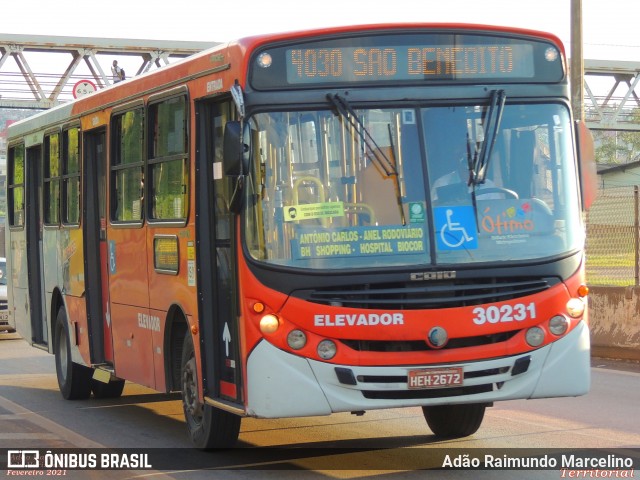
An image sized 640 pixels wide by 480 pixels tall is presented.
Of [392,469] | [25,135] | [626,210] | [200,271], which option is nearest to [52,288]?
[25,135]

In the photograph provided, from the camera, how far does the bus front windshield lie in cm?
878

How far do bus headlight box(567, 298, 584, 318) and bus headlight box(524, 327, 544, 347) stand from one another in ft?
0.85

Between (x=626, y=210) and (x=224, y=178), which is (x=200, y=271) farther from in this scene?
(x=626, y=210)

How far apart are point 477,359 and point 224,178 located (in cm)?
219

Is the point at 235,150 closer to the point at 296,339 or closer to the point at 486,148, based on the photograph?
the point at 296,339

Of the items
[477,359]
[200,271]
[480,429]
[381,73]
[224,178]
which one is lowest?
[480,429]

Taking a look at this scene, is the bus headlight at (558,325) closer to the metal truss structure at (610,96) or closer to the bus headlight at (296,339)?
the bus headlight at (296,339)

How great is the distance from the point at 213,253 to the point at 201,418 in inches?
50.8

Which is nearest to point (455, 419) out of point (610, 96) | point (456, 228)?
point (456, 228)

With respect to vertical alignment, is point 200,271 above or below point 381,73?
below

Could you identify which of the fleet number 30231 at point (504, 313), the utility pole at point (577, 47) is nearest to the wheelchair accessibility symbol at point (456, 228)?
the fleet number 30231 at point (504, 313)

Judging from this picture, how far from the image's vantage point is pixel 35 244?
1555 centimetres

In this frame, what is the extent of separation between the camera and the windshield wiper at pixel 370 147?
8.83 m

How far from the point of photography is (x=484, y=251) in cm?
885
